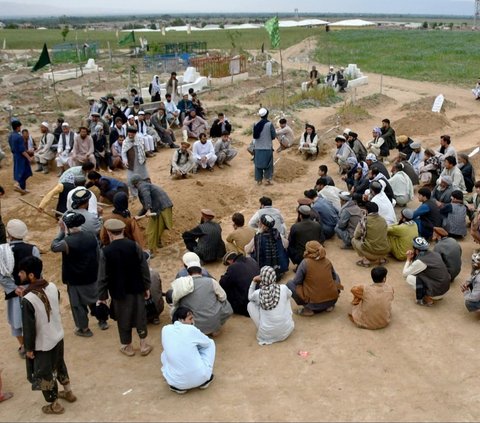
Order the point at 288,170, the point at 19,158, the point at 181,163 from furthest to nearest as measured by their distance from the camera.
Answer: the point at 288,170 → the point at 181,163 → the point at 19,158

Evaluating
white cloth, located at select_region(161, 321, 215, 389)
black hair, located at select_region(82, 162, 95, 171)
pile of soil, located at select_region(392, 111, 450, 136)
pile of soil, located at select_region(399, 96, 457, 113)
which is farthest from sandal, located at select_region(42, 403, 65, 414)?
pile of soil, located at select_region(399, 96, 457, 113)

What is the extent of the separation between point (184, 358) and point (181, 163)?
736 centimetres

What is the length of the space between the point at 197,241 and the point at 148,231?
2.95 ft

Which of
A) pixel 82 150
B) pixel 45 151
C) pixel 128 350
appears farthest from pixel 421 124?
pixel 128 350

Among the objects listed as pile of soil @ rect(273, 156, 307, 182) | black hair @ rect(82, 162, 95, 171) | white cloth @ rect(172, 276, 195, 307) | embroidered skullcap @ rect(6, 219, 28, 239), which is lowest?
pile of soil @ rect(273, 156, 307, 182)

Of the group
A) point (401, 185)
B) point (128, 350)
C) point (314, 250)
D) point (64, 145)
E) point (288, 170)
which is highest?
point (314, 250)

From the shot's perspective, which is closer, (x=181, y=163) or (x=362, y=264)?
(x=362, y=264)

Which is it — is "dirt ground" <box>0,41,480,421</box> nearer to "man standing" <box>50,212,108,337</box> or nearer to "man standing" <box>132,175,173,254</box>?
"man standing" <box>132,175,173,254</box>

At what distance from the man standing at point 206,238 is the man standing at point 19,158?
486 centimetres

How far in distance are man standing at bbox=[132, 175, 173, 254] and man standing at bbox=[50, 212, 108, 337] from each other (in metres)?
1.88

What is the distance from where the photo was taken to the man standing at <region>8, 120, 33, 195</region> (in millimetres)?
10672

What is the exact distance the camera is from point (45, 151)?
12383 millimetres

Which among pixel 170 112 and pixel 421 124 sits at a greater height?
pixel 170 112

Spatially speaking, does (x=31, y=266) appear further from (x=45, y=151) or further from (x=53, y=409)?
(x=45, y=151)
